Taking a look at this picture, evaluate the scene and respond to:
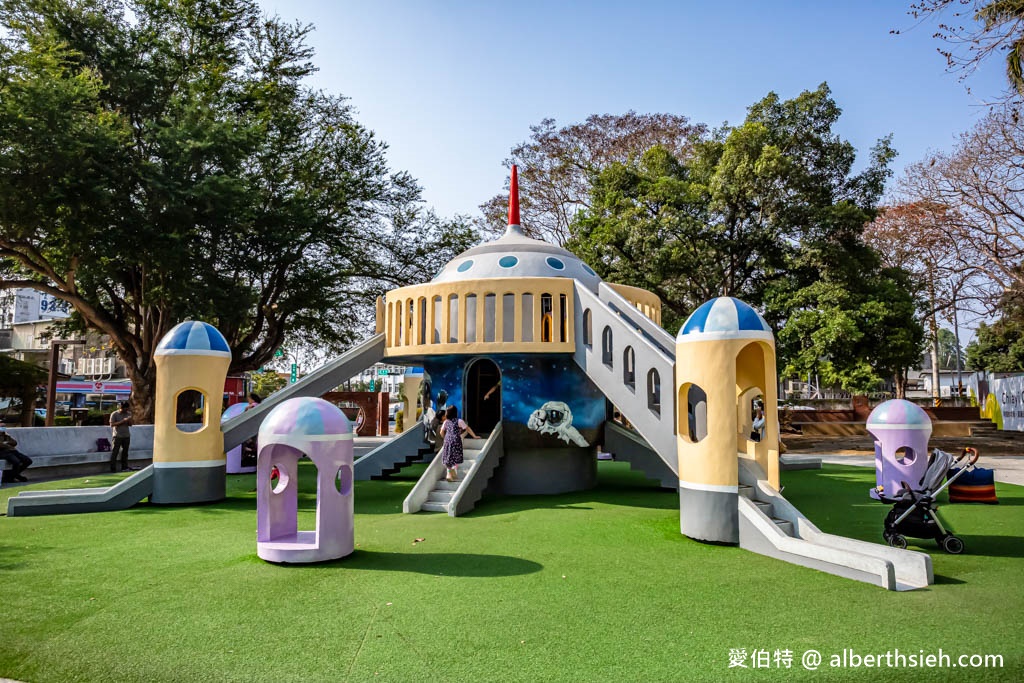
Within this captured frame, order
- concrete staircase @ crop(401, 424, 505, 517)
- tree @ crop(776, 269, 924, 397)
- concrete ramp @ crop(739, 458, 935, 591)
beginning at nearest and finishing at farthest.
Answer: concrete ramp @ crop(739, 458, 935, 591), concrete staircase @ crop(401, 424, 505, 517), tree @ crop(776, 269, 924, 397)

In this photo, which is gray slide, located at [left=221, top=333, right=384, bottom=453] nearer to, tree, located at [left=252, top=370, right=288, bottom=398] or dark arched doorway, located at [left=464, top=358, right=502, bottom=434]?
dark arched doorway, located at [left=464, top=358, right=502, bottom=434]

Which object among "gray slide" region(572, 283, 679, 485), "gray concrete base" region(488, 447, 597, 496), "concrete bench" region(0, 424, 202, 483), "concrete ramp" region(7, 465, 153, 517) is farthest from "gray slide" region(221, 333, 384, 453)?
"concrete bench" region(0, 424, 202, 483)

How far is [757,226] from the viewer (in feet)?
89.8

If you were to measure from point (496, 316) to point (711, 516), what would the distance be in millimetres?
5719

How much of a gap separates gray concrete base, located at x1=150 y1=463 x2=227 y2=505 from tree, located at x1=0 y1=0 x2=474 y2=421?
9.71 m

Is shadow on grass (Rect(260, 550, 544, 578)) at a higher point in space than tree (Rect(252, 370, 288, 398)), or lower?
lower

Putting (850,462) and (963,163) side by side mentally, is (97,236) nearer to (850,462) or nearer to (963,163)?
(850,462)

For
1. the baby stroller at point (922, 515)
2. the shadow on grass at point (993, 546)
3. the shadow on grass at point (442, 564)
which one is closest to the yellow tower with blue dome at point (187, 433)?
the shadow on grass at point (442, 564)

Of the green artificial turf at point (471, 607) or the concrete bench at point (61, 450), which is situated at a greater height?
the concrete bench at point (61, 450)

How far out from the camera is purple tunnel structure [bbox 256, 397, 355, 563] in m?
8.09

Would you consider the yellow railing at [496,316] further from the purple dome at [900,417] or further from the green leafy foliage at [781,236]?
the green leafy foliage at [781,236]

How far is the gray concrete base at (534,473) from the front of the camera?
47.0 feet

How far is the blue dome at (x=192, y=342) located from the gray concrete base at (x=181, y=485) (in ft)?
7.27

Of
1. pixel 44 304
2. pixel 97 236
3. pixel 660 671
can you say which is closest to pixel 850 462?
pixel 660 671
